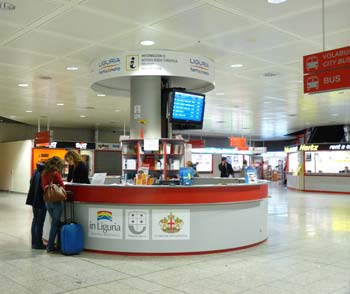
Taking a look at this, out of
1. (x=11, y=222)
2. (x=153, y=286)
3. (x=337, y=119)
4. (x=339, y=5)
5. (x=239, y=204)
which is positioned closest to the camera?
(x=153, y=286)

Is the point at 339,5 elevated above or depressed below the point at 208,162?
above

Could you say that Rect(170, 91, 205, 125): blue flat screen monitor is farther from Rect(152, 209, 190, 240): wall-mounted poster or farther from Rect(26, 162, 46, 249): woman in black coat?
Rect(26, 162, 46, 249): woman in black coat

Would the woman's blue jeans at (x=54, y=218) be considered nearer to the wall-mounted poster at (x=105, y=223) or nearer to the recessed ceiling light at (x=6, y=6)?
the wall-mounted poster at (x=105, y=223)

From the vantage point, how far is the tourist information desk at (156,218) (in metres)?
5.81

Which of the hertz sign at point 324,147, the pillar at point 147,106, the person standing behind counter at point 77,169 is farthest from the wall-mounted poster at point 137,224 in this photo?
the hertz sign at point 324,147

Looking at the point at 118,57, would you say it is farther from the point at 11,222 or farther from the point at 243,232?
the point at 11,222

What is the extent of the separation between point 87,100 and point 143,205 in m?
7.26

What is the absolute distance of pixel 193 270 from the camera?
500 cm

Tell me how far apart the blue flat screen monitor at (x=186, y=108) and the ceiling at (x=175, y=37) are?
0.80 metres

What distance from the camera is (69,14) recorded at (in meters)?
5.28

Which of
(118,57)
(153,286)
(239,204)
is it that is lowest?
(153,286)

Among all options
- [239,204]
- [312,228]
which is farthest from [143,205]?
[312,228]

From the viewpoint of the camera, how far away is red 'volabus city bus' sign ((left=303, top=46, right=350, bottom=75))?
5074 mm

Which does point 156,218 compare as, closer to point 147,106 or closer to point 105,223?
point 105,223
